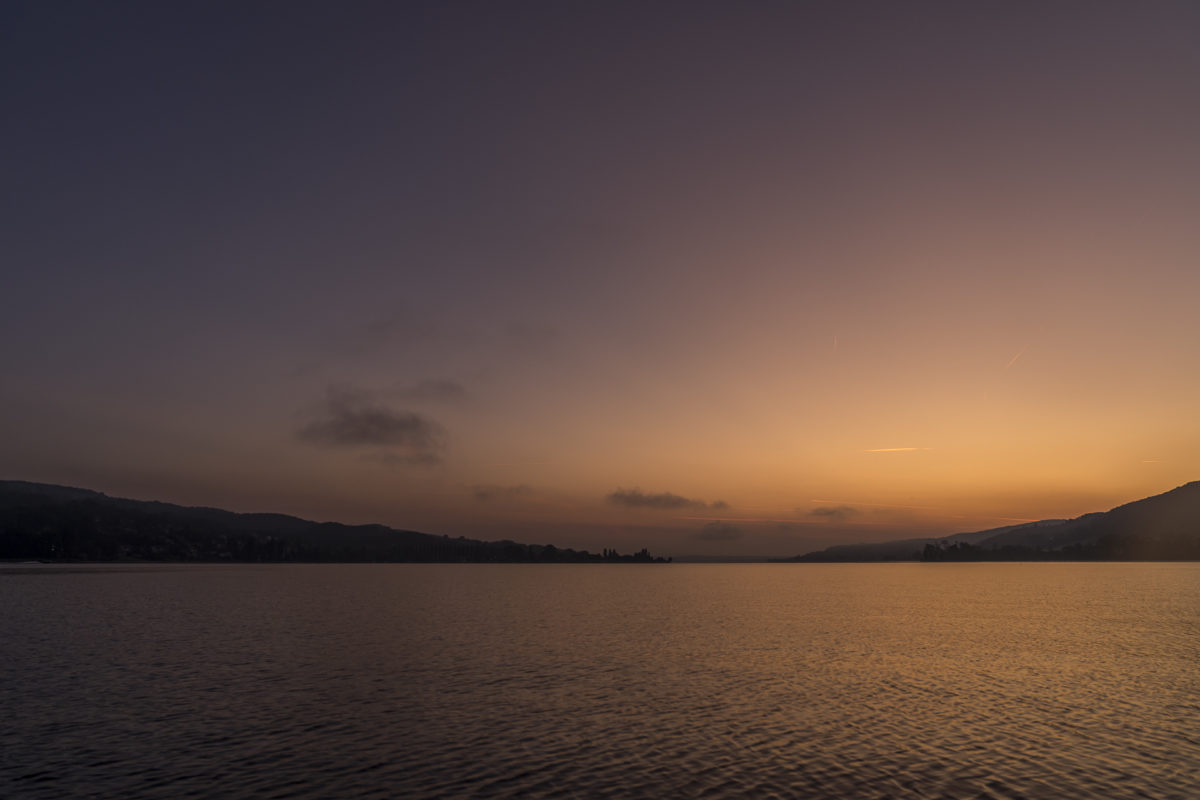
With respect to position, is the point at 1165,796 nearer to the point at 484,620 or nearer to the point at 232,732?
the point at 232,732

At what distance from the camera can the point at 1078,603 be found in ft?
530

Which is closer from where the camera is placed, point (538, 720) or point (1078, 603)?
point (538, 720)

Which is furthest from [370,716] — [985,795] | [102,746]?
[985,795]

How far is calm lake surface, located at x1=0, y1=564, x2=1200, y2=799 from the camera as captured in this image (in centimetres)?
3350

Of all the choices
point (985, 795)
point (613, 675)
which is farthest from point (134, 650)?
point (985, 795)

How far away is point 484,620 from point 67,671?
6132cm

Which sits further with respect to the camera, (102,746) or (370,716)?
(370,716)

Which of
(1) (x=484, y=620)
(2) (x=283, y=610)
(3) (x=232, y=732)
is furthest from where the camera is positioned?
(2) (x=283, y=610)

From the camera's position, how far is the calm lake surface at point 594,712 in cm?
3350

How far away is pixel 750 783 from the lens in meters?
32.8

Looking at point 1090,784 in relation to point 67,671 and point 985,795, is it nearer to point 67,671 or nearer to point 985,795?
point 985,795

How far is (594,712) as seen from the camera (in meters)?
47.7

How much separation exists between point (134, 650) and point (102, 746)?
149ft

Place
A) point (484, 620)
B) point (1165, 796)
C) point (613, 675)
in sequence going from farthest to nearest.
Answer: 1. point (484, 620)
2. point (613, 675)
3. point (1165, 796)
